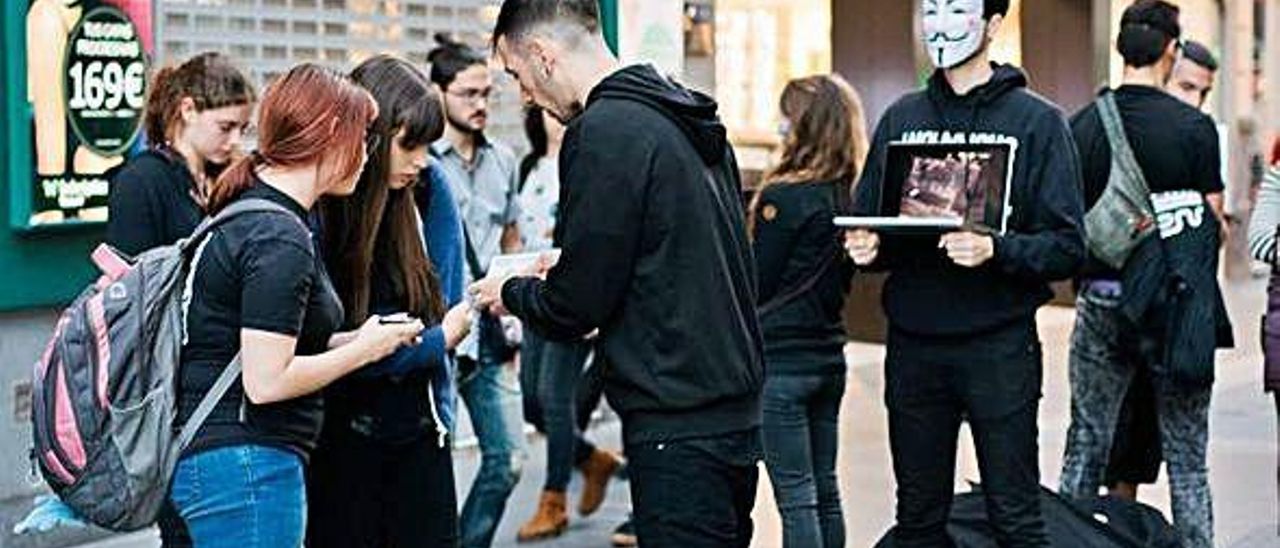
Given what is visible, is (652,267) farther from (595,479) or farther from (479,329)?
(595,479)

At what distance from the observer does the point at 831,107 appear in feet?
22.5

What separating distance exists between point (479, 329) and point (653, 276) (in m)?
2.75

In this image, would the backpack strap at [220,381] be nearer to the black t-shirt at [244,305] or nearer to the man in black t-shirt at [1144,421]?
the black t-shirt at [244,305]

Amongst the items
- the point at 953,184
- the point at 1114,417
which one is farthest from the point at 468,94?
the point at 1114,417

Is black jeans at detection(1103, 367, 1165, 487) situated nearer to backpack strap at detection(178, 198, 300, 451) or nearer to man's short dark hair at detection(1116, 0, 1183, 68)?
man's short dark hair at detection(1116, 0, 1183, 68)

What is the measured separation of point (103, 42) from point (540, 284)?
4.24m

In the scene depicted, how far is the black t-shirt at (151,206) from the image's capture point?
5.94 meters

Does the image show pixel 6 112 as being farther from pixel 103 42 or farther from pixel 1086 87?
pixel 1086 87

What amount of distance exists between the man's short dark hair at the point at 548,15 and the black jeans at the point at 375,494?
1.13 m

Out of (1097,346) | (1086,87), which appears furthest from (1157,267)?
(1086,87)

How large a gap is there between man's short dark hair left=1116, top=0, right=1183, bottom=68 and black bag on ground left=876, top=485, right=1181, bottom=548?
1.45 meters

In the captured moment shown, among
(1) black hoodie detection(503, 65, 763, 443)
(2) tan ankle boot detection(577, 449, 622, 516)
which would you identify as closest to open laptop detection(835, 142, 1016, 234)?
(1) black hoodie detection(503, 65, 763, 443)

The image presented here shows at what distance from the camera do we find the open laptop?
18.6 ft

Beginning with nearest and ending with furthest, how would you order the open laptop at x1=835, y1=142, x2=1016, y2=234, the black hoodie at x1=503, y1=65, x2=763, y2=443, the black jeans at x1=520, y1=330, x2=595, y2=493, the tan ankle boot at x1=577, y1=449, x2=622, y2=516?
the black hoodie at x1=503, y1=65, x2=763, y2=443 < the open laptop at x1=835, y1=142, x2=1016, y2=234 < the black jeans at x1=520, y1=330, x2=595, y2=493 < the tan ankle boot at x1=577, y1=449, x2=622, y2=516
